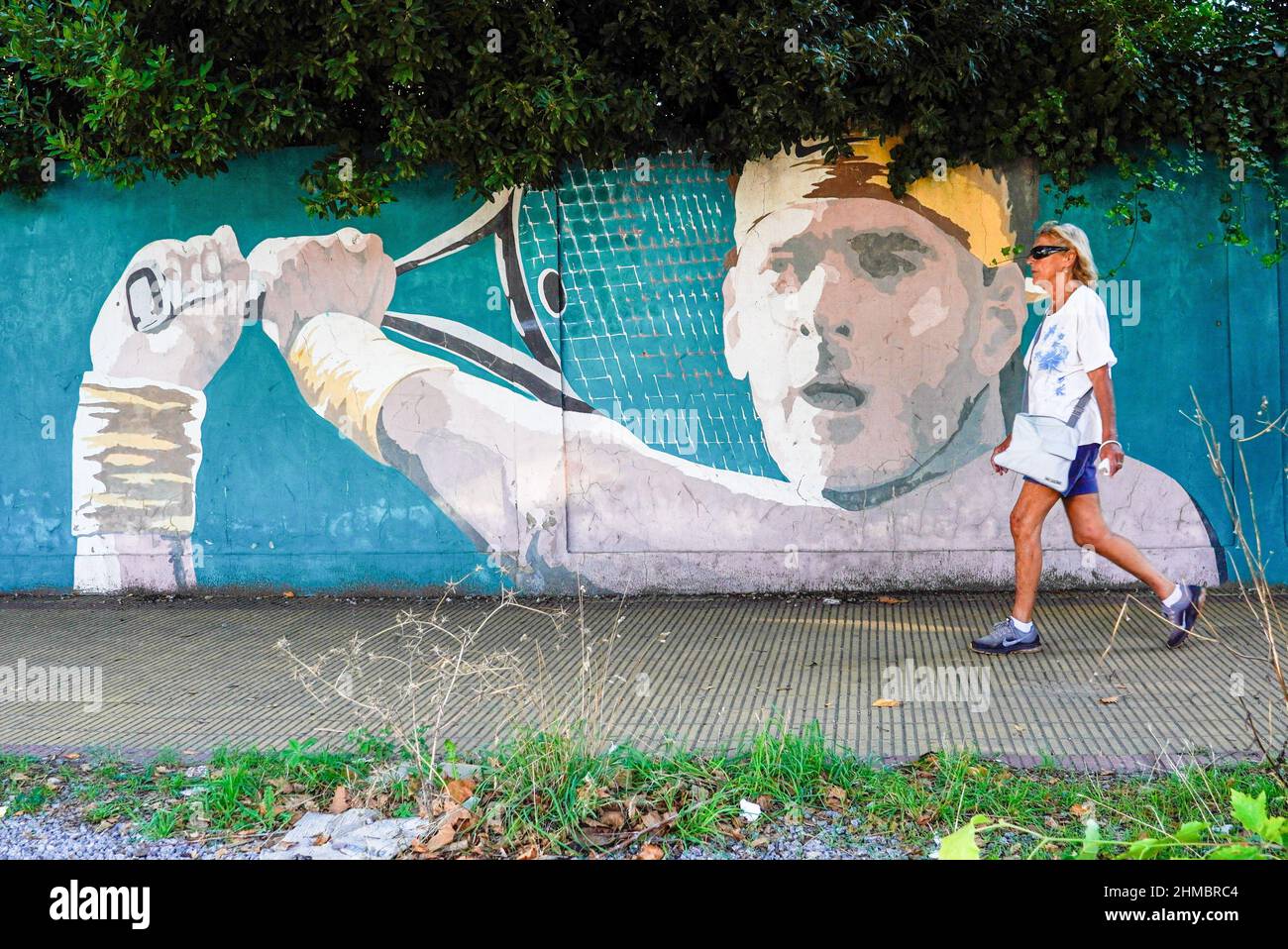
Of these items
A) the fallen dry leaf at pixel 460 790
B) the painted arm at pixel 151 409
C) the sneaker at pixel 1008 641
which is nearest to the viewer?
the fallen dry leaf at pixel 460 790

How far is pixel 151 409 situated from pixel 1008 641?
5.43 metres

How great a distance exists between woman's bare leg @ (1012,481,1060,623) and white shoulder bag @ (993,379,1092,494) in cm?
7

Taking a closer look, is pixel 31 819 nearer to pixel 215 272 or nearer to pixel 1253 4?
pixel 215 272

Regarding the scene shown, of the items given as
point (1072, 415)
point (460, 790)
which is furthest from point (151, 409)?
point (1072, 415)

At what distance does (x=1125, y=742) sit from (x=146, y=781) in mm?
3290

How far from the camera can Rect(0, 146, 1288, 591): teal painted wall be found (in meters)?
6.36

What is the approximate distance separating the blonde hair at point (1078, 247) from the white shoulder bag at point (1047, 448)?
0.56m

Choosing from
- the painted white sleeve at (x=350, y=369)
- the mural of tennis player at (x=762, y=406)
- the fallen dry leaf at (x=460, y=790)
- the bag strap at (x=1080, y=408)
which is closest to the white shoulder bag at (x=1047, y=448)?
the bag strap at (x=1080, y=408)

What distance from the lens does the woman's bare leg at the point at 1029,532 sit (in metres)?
4.99

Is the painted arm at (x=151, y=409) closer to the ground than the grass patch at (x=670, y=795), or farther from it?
farther from it

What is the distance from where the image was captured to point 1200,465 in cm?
639

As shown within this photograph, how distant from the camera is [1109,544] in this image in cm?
499

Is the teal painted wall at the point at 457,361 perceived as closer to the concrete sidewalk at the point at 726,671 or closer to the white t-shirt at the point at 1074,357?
the concrete sidewalk at the point at 726,671

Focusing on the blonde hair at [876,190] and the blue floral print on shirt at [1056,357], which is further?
the blonde hair at [876,190]
